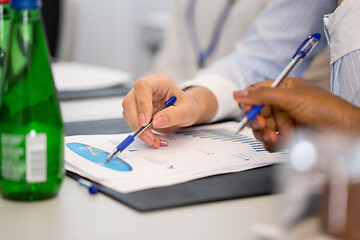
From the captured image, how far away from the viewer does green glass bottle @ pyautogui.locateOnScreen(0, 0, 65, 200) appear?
542 millimetres

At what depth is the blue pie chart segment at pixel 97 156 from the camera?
68cm

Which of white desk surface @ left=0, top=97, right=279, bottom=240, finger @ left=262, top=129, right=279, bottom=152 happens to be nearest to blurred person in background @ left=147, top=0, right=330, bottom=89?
finger @ left=262, top=129, right=279, bottom=152

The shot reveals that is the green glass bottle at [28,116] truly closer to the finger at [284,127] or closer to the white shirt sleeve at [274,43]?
the finger at [284,127]

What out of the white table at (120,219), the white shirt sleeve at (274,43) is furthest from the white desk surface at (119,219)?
the white shirt sleeve at (274,43)

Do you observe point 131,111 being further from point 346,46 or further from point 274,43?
point 274,43

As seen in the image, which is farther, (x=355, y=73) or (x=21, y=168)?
(x=355, y=73)

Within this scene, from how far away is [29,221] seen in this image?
53 centimetres

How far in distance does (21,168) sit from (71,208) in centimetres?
7

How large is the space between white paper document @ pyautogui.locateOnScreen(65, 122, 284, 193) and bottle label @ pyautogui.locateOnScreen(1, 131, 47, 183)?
10 centimetres

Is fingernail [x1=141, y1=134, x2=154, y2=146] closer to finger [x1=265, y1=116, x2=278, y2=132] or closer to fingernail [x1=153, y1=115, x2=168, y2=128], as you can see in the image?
fingernail [x1=153, y1=115, x2=168, y2=128]

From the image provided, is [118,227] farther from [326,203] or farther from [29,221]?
[326,203]

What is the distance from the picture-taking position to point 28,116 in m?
0.55

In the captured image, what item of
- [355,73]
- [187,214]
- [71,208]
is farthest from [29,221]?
[355,73]

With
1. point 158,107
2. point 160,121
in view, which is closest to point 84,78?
point 158,107
